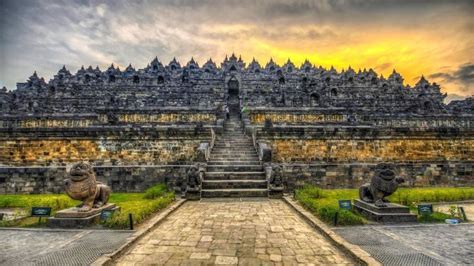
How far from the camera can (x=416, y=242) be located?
5.57 meters

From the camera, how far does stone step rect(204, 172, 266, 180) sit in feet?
38.2

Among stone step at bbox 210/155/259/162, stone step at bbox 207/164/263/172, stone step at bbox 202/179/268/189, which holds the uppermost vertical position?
stone step at bbox 210/155/259/162

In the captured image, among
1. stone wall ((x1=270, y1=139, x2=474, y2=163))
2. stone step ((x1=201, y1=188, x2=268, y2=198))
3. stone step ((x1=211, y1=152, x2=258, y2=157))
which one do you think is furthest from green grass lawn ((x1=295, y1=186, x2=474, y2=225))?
stone step ((x1=211, y1=152, x2=258, y2=157))

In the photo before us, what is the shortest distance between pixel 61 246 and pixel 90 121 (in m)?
13.6

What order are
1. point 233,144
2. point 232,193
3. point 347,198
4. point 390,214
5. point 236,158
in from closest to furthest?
point 390,214, point 347,198, point 232,193, point 236,158, point 233,144

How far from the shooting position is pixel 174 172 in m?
12.2

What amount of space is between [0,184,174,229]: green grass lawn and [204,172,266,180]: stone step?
2.12m

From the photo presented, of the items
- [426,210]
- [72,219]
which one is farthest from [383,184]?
[72,219]

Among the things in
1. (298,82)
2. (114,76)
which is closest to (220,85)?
(298,82)

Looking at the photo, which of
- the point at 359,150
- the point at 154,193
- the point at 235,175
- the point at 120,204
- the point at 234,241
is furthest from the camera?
the point at 359,150

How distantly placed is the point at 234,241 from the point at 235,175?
19.8ft

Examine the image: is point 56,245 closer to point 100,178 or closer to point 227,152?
point 100,178

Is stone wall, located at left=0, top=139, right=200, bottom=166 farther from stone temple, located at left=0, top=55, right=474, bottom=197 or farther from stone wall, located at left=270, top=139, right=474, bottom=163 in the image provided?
stone wall, located at left=270, top=139, right=474, bottom=163

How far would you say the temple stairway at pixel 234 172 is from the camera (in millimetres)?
10680
